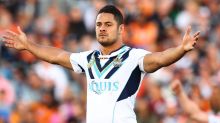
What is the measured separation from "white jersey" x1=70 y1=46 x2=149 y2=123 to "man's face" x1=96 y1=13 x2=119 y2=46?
5.8 inches

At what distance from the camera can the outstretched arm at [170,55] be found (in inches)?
392

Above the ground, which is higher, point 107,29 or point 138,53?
point 107,29

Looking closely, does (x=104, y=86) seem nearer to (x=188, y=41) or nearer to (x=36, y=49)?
(x=188, y=41)

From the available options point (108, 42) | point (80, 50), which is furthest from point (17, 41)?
point (80, 50)

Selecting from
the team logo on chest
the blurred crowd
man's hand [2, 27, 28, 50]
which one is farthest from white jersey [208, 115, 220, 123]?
the blurred crowd

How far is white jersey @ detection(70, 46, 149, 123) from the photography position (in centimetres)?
1034

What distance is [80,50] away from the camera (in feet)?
63.6

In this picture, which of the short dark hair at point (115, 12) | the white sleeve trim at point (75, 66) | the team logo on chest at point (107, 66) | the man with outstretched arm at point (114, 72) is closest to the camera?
the man with outstretched arm at point (114, 72)

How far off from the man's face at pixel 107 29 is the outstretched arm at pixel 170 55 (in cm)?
44

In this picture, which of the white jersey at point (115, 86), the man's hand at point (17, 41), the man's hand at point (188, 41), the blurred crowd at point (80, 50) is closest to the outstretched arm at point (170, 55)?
the man's hand at point (188, 41)

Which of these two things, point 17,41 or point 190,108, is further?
point 190,108

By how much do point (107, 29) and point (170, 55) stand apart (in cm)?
82

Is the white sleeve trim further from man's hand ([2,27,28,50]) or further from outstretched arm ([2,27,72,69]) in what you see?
man's hand ([2,27,28,50])

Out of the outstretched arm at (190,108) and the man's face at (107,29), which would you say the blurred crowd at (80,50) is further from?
the man's face at (107,29)
